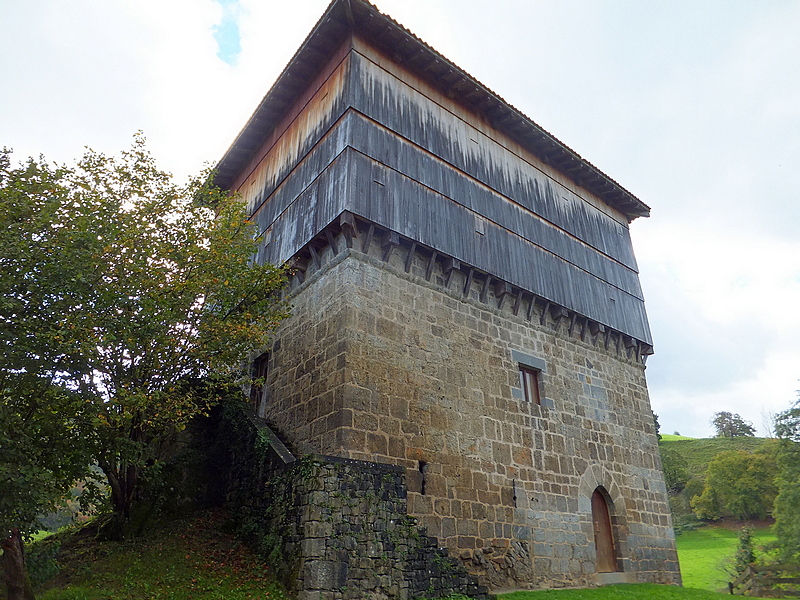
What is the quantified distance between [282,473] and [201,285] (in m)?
3.64

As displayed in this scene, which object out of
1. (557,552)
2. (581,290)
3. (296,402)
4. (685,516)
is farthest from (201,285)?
(685,516)

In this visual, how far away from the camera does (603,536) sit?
13523 millimetres

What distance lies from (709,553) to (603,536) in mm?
17542

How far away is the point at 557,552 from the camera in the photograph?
468 inches

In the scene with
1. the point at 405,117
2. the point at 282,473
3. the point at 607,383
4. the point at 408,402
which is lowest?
the point at 282,473

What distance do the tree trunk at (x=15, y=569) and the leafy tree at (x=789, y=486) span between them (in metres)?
20.7

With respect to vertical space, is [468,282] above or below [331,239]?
below

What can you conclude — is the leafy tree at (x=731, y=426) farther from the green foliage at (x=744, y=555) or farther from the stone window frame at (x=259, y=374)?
the stone window frame at (x=259, y=374)

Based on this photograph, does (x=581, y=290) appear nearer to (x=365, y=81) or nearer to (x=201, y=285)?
(x=365, y=81)

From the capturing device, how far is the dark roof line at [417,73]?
12.8 metres

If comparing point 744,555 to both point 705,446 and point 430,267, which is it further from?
point 705,446

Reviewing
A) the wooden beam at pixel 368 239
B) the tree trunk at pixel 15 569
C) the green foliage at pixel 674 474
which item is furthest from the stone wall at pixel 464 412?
the green foliage at pixel 674 474

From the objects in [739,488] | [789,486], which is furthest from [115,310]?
[739,488]

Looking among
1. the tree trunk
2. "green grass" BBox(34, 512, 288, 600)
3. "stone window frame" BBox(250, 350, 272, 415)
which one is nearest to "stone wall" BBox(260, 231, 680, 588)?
"stone window frame" BBox(250, 350, 272, 415)
